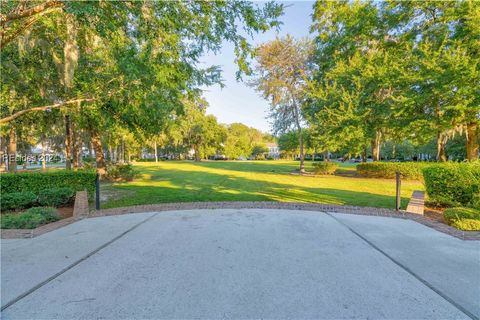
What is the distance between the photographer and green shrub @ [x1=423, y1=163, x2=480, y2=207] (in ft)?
20.8

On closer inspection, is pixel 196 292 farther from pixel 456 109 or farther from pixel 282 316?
pixel 456 109

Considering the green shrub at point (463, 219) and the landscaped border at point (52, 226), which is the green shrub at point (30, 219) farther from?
the green shrub at point (463, 219)

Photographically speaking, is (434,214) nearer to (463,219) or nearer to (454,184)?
(454,184)

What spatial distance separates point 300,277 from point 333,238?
1.79 meters

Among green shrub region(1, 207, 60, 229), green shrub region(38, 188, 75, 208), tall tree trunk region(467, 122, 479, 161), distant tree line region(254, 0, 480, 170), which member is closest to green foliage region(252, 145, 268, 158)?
distant tree line region(254, 0, 480, 170)

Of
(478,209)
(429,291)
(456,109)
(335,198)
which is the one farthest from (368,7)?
(429,291)

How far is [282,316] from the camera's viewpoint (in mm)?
2217

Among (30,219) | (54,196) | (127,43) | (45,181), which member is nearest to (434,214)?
(127,43)

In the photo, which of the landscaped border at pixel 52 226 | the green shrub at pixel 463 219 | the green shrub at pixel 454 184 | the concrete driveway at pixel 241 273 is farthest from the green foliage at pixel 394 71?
the landscaped border at pixel 52 226

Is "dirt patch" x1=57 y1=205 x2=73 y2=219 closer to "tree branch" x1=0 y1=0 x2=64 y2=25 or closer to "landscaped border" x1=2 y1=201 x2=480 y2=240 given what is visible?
"landscaped border" x1=2 y1=201 x2=480 y2=240

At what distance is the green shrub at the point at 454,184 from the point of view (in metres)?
6.34

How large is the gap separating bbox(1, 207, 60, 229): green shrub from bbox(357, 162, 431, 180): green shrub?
18515 millimetres

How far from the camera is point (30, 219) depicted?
5.21 meters

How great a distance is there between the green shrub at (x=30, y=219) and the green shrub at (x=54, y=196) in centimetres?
118
